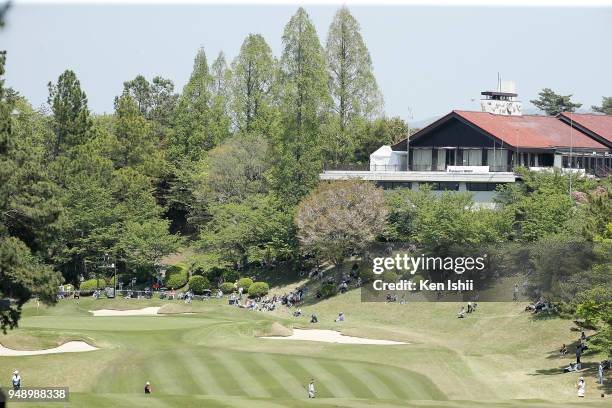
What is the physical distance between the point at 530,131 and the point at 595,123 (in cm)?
894

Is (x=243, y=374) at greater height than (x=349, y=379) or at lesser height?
greater

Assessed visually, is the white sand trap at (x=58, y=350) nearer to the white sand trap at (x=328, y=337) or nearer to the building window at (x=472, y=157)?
the white sand trap at (x=328, y=337)

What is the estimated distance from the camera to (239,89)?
12006 cm

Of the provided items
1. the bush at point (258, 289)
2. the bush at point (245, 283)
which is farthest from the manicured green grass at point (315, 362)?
the bush at point (245, 283)

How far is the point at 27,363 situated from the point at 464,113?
5288cm

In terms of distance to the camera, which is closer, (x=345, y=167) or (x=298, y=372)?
(x=298, y=372)

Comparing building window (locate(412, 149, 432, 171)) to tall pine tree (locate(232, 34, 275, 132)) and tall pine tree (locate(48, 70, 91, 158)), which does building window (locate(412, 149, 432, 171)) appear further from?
tall pine tree (locate(48, 70, 91, 158))

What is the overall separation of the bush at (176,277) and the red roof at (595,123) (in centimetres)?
3826

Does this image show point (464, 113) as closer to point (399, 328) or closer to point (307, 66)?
point (307, 66)

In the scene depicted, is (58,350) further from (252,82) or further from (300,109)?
(252,82)

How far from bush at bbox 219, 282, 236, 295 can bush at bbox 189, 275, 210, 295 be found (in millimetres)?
1284

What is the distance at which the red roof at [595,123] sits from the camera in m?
107

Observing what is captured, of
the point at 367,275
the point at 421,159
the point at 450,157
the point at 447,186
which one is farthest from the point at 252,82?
the point at 367,275

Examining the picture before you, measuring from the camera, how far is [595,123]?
10944 centimetres
